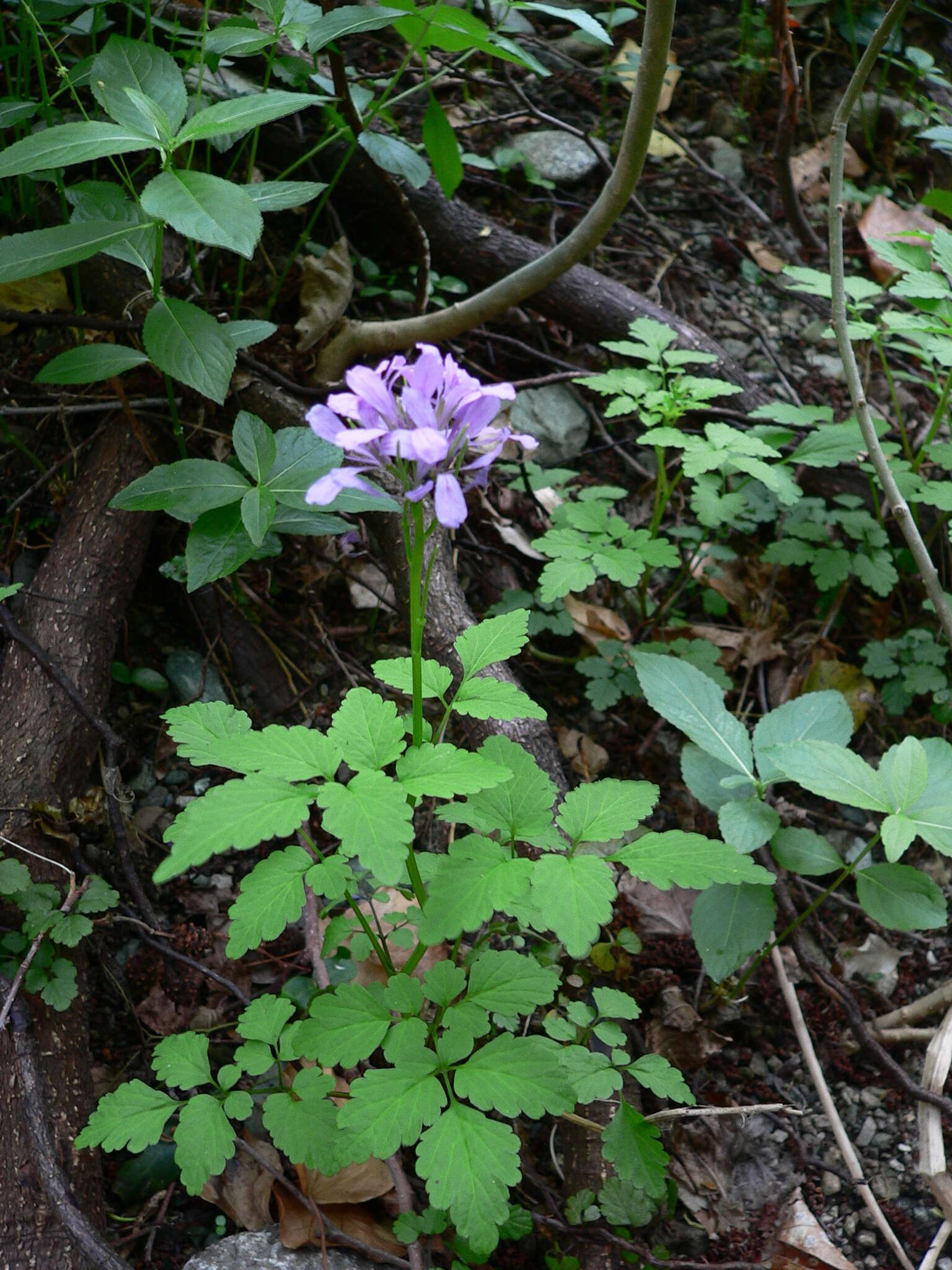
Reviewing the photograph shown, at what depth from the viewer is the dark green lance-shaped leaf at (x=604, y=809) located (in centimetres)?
146

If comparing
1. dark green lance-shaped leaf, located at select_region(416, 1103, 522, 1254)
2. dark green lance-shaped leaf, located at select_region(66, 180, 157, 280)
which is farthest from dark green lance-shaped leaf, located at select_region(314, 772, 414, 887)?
dark green lance-shaped leaf, located at select_region(66, 180, 157, 280)

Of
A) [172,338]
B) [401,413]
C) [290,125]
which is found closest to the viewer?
[401,413]

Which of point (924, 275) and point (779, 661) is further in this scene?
point (779, 661)

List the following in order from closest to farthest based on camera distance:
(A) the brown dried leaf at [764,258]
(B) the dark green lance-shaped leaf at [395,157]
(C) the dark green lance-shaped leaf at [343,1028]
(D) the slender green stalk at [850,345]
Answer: (C) the dark green lance-shaped leaf at [343,1028] < (D) the slender green stalk at [850,345] < (B) the dark green lance-shaped leaf at [395,157] < (A) the brown dried leaf at [764,258]

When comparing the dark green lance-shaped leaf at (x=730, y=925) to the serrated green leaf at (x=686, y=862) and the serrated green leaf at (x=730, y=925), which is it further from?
the serrated green leaf at (x=686, y=862)

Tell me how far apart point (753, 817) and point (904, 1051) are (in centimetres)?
74

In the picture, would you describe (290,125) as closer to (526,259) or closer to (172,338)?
(526,259)

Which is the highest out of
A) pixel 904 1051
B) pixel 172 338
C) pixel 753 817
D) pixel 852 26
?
pixel 852 26

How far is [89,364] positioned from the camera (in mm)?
2029

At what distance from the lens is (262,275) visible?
279 cm

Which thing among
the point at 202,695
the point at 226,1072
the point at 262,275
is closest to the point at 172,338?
the point at 202,695

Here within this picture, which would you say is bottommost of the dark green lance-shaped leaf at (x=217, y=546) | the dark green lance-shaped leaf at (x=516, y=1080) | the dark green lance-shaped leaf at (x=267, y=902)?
the dark green lance-shaped leaf at (x=516, y=1080)

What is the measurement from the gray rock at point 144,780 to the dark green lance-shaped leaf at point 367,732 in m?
0.99

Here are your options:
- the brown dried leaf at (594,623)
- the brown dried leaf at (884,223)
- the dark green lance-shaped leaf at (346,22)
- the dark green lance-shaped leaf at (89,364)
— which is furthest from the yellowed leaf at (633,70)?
the dark green lance-shaped leaf at (89,364)
